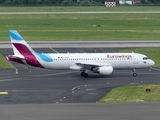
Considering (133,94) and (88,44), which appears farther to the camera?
(88,44)

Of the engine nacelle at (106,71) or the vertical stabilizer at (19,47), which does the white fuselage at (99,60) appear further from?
the vertical stabilizer at (19,47)

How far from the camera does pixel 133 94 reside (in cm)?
4009

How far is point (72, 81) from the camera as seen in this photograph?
1939 inches

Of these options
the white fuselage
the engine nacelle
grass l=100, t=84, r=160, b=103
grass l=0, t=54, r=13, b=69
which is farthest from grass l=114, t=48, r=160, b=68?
grass l=100, t=84, r=160, b=103

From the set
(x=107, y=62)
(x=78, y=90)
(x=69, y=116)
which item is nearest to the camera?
(x=69, y=116)

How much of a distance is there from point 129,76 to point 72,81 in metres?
7.80

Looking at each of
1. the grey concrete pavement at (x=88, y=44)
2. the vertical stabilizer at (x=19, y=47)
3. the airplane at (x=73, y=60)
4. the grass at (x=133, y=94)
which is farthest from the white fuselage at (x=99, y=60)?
the grey concrete pavement at (x=88, y=44)

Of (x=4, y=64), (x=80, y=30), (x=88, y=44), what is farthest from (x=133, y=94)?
(x=80, y=30)

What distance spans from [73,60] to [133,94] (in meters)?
13.8

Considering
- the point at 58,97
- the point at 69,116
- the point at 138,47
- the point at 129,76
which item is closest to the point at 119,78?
the point at 129,76

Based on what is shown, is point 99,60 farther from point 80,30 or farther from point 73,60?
point 80,30

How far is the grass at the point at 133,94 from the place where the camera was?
37812 millimetres

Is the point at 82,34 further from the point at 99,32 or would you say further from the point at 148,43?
the point at 148,43

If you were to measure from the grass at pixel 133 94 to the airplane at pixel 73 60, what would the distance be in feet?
27.0
